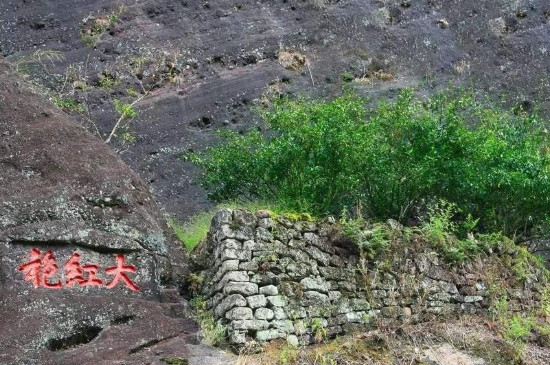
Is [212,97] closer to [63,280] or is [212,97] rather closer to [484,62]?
[484,62]

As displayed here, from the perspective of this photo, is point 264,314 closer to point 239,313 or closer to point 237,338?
point 239,313

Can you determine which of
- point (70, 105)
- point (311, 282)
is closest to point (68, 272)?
point (311, 282)

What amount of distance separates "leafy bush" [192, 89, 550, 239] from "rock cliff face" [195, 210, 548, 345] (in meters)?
1.19

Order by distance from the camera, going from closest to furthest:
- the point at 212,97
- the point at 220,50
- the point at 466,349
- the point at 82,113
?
the point at 466,349 < the point at 82,113 < the point at 212,97 < the point at 220,50

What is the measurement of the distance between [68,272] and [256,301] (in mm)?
1911

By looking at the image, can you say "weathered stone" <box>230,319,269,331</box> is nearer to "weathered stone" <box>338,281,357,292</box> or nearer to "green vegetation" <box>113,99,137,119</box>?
"weathered stone" <box>338,281,357,292</box>

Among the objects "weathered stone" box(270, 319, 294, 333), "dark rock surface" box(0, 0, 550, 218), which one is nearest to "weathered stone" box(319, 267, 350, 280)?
"weathered stone" box(270, 319, 294, 333)

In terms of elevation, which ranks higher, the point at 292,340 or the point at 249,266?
the point at 249,266

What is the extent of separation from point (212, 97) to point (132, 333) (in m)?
8.61

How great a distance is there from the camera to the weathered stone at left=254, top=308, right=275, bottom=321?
707 cm

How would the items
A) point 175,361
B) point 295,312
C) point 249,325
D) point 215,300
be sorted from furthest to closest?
1. point 215,300
2. point 295,312
3. point 249,325
4. point 175,361

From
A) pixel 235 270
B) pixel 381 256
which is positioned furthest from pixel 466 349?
pixel 235 270

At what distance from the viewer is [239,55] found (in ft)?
52.1

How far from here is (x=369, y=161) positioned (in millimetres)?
9555
